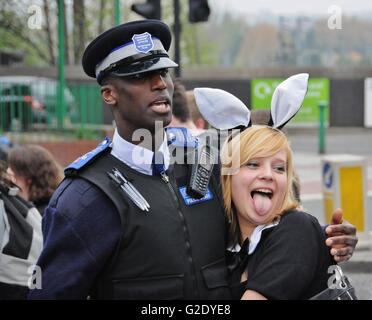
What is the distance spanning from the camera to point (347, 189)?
788 centimetres

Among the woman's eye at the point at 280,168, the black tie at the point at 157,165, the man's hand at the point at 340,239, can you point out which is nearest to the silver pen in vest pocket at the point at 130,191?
the black tie at the point at 157,165

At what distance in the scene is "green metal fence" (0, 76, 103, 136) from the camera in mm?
11164

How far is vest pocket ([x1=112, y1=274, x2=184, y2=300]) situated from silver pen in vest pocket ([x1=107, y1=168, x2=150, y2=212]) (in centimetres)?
21

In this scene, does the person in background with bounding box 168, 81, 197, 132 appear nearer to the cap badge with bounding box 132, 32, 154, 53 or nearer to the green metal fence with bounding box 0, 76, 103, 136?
the cap badge with bounding box 132, 32, 154, 53

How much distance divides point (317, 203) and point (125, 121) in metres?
8.46

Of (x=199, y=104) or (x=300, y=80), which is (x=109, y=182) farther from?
(x=300, y=80)

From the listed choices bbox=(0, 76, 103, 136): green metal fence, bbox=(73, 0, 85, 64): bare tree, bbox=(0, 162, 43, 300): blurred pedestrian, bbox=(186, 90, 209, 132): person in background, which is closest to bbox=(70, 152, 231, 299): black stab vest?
bbox=(0, 162, 43, 300): blurred pedestrian

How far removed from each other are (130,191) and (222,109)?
1.66 feet

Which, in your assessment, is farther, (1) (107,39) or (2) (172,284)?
(1) (107,39)

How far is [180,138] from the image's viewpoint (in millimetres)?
2514

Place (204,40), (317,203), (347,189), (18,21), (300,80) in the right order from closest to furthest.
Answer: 1. (300,80)
2. (347,189)
3. (317,203)
4. (18,21)
5. (204,40)

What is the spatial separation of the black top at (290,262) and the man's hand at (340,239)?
23mm
